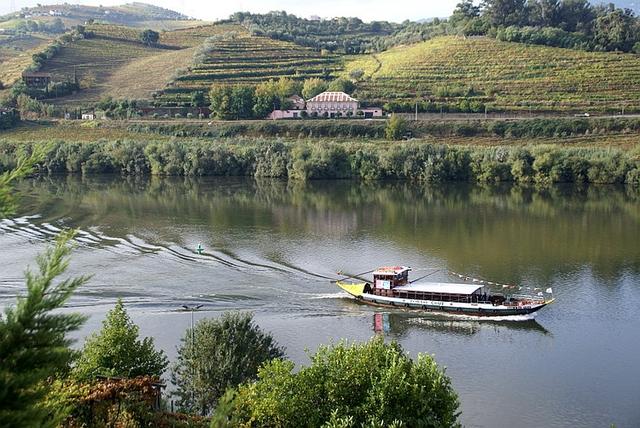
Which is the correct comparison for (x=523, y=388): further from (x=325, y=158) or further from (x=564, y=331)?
(x=325, y=158)

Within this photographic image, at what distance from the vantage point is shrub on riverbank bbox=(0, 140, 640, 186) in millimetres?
59156

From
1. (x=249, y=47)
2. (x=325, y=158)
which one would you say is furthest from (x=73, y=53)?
(x=325, y=158)

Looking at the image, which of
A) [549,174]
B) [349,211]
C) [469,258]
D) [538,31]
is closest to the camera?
[469,258]

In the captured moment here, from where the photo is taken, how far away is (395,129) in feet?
228

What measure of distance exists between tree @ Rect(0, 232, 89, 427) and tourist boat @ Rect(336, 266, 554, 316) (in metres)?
23.4

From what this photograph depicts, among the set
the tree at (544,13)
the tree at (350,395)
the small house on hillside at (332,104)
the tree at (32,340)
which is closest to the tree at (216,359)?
the tree at (350,395)

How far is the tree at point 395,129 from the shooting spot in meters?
69.4

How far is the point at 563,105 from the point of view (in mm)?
72500

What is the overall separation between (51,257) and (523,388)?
18.1 meters

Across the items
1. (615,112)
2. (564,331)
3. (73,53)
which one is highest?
(73,53)

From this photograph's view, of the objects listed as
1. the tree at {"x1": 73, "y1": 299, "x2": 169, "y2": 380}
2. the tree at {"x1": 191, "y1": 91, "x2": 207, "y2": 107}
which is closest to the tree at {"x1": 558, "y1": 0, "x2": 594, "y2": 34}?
the tree at {"x1": 191, "y1": 91, "x2": 207, "y2": 107}

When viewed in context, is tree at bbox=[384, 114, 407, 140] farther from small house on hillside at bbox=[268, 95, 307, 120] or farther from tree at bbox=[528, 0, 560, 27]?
tree at bbox=[528, 0, 560, 27]

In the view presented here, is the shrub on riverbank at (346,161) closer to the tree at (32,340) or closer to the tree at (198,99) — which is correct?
the tree at (198,99)

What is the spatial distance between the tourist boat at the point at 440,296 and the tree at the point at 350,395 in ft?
40.1
